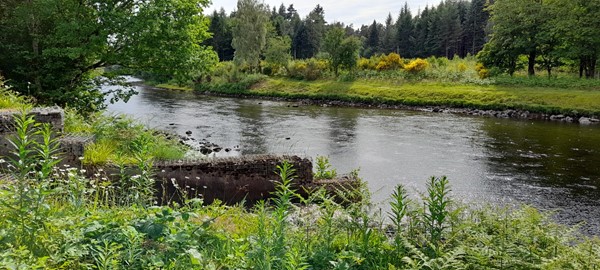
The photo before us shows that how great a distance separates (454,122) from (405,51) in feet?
211

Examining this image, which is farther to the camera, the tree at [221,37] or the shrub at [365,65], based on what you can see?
the tree at [221,37]

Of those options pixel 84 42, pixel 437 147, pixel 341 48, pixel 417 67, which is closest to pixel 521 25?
pixel 417 67

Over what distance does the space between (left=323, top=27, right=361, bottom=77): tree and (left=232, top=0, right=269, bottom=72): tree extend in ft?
35.1

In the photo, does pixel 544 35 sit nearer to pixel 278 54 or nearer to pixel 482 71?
pixel 482 71

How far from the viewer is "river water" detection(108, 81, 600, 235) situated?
39.9 ft

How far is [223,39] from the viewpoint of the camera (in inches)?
3108

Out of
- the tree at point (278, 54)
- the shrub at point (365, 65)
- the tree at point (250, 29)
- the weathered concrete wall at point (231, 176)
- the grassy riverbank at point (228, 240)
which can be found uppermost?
the tree at point (250, 29)

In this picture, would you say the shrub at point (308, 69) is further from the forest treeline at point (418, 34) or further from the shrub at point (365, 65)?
the forest treeline at point (418, 34)

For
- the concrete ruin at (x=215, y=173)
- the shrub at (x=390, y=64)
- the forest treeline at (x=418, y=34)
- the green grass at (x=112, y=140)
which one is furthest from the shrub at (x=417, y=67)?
the green grass at (x=112, y=140)

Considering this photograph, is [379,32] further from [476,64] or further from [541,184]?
[541,184]

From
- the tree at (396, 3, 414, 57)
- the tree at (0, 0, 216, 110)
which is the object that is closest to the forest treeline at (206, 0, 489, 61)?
the tree at (396, 3, 414, 57)

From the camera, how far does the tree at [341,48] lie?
154ft

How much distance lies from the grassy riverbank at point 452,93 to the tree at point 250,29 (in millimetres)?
7634

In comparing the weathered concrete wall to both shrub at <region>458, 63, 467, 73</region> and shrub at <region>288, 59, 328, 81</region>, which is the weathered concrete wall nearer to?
shrub at <region>458, 63, 467, 73</region>
